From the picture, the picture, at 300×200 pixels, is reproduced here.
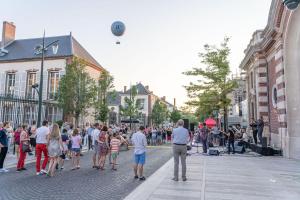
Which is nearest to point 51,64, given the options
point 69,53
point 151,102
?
point 69,53

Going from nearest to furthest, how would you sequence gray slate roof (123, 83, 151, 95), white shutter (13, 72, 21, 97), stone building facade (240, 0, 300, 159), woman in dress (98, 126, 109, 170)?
woman in dress (98, 126, 109, 170) < stone building facade (240, 0, 300, 159) < white shutter (13, 72, 21, 97) < gray slate roof (123, 83, 151, 95)

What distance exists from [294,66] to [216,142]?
1395cm

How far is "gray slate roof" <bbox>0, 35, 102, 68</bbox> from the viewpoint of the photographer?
116ft

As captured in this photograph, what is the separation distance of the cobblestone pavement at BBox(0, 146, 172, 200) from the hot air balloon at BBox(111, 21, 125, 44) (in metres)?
7.14

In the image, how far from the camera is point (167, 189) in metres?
7.16

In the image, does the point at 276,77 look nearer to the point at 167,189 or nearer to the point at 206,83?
the point at 206,83

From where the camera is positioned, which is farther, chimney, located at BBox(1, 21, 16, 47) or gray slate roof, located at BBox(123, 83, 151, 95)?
gray slate roof, located at BBox(123, 83, 151, 95)

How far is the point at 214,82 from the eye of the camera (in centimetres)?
2556

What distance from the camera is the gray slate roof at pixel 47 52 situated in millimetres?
35344

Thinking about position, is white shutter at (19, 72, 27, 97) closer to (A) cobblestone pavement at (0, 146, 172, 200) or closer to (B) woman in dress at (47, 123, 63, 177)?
(A) cobblestone pavement at (0, 146, 172, 200)

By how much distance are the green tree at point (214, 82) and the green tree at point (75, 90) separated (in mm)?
10738

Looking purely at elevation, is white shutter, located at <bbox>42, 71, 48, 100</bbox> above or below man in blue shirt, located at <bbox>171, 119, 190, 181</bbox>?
above

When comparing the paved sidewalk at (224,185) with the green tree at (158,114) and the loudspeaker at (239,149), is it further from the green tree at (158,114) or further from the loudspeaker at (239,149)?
the green tree at (158,114)

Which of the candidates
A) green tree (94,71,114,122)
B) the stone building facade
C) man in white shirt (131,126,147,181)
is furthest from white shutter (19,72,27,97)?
man in white shirt (131,126,147,181)
